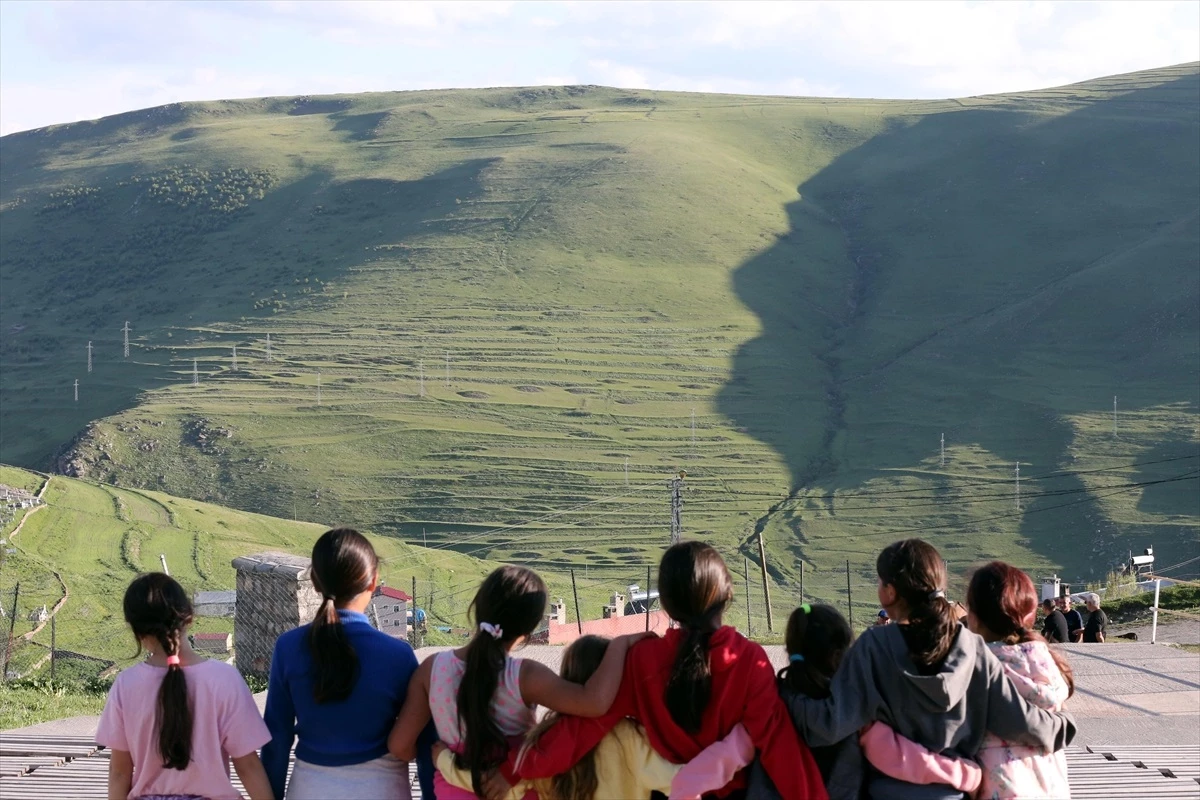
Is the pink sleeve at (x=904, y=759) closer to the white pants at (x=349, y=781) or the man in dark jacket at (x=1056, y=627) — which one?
the white pants at (x=349, y=781)

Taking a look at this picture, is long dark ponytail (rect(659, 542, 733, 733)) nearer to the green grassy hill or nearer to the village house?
the village house

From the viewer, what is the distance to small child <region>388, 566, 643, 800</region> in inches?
154

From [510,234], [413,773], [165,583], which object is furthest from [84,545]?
[510,234]

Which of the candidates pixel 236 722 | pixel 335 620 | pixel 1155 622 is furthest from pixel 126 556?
pixel 335 620

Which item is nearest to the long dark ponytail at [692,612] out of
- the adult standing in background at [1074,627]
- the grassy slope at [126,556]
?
the adult standing in background at [1074,627]

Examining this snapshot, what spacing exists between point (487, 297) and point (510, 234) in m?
13.5

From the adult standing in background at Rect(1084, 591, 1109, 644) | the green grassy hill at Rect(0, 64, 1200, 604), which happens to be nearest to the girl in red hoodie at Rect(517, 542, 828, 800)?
the adult standing in background at Rect(1084, 591, 1109, 644)

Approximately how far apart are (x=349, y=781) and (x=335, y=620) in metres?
0.53

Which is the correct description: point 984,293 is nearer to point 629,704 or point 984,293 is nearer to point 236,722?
point 629,704

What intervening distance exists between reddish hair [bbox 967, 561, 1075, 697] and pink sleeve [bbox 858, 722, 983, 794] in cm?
48

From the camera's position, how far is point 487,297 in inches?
3686

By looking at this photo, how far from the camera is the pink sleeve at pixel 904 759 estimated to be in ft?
12.8

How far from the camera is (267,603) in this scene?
9586mm

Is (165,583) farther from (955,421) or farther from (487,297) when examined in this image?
(487,297)
